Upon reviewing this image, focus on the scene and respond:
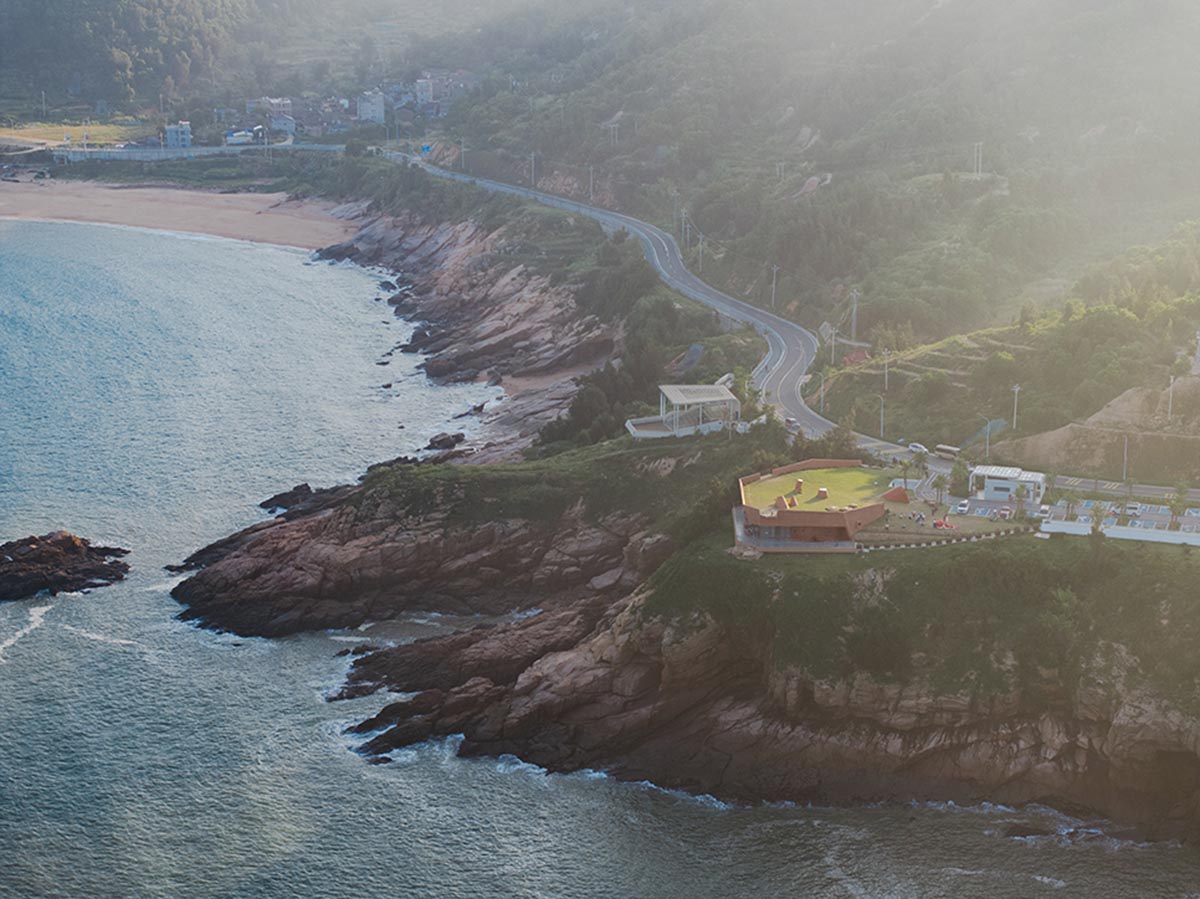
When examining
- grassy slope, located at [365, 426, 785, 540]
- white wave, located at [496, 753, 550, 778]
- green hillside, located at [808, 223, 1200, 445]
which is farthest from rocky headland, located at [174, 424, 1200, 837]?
green hillside, located at [808, 223, 1200, 445]

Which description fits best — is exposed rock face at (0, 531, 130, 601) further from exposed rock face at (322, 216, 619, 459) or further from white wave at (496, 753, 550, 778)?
white wave at (496, 753, 550, 778)

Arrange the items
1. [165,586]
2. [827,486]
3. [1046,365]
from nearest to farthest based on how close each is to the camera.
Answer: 1. [827,486]
2. [165,586]
3. [1046,365]

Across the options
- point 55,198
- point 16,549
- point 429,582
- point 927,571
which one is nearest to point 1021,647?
point 927,571

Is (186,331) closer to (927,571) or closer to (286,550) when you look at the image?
(286,550)

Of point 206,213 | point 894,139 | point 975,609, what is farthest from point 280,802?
point 206,213

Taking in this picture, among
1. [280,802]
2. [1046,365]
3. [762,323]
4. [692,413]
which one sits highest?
[1046,365]

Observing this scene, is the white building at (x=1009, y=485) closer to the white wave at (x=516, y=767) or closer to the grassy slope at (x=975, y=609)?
the grassy slope at (x=975, y=609)

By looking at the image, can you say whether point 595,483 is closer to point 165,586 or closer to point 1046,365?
point 165,586

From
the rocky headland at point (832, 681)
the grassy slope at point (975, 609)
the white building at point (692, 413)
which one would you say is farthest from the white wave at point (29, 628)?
the white building at point (692, 413)
